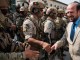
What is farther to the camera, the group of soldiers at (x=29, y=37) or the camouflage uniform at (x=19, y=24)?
the camouflage uniform at (x=19, y=24)

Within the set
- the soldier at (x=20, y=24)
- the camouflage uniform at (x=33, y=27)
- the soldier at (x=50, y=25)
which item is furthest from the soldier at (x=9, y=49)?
the soldier at (x=20, y=24)

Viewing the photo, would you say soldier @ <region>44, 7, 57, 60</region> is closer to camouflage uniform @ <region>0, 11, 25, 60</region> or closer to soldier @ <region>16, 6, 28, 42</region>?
soldier @ <region>16, 6, 28, 42</region>

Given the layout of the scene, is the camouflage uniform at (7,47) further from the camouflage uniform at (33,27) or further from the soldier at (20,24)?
the soldier at (20,24)

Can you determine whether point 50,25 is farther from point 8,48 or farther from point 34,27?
point 8,48

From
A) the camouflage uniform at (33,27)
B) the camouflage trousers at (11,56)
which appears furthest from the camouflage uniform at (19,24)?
the camouflage trousers at (11,56)

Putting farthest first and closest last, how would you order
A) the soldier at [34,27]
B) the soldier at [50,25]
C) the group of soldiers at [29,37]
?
1. the soldier at [50,25]
2. the soldier at [34,27]
3. the group of soldiers at [29,37]

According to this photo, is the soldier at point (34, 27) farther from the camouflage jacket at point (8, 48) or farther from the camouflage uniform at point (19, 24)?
the camouflage uniform at point (19, 24)

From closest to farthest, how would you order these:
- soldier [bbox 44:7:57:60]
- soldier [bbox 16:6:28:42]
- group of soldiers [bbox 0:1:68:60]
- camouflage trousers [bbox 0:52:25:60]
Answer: camouflage trousers [bbox 0:52:25:60]
group of soldiers [bbox 0:1:68:60]
soldier [bbox 44:7:57:60]
soldier [bbox 16:6:28:42]

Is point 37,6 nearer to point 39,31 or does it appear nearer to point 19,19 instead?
point 39,31

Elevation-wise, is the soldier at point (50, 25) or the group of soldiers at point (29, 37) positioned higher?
the group of soldiers at point (29, 37)

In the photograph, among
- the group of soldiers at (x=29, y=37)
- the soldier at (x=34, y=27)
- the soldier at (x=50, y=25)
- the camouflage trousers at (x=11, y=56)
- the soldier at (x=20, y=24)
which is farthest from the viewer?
the soldier at (x=20, y=24)

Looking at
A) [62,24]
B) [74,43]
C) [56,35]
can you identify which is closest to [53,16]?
[56,35]

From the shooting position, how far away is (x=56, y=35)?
880 cm

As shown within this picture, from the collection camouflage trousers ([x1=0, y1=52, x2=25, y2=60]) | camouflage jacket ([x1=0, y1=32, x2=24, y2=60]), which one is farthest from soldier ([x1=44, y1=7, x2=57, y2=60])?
camouflage trousers ([x1=0, y1=52, x2=25, y2=60])
